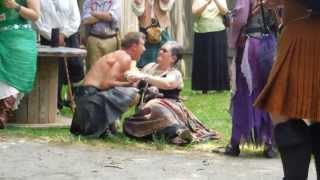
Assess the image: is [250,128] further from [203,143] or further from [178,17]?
[178,17]

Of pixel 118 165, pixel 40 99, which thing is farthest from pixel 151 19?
pixel 118 165

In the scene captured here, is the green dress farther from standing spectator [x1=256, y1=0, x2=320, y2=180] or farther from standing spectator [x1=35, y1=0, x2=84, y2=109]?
standing spectator [x1=256, y1=0, x2=320, y2=180]

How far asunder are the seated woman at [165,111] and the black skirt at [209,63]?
12.6 feet

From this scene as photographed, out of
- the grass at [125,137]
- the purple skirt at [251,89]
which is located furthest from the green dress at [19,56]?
the purple skirt at [251,89]

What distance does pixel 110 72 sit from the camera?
7285 millimetres

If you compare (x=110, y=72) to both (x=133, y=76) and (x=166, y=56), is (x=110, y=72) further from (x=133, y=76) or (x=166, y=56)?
(x=166, y=56)

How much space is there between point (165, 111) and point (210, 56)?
4.32m

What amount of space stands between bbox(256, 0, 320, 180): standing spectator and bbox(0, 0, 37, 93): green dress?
420 centimetres

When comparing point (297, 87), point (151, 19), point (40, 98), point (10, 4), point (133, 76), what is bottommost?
point (40, 98)

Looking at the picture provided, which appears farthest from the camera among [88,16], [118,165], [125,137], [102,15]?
[88,16]

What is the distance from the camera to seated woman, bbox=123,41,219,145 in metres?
7.08

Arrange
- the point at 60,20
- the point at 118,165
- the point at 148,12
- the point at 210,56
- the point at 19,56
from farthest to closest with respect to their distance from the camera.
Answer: the point at 210,56
the point at 148,12
the point at 60,20
the point at 19,56
the point at 118,165

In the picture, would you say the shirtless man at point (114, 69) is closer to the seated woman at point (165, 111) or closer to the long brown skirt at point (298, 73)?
the seated woman at point (165, 111)

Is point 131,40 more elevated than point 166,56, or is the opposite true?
point 131,40
